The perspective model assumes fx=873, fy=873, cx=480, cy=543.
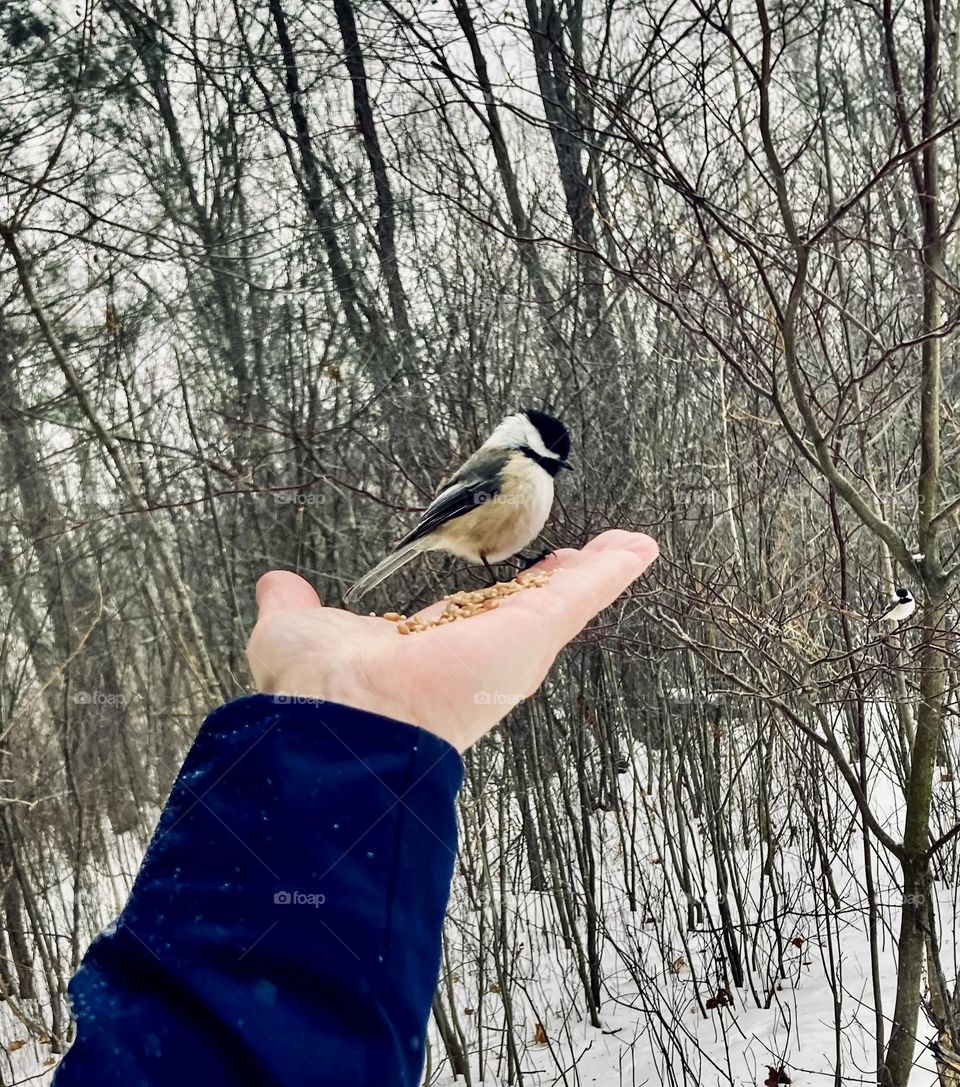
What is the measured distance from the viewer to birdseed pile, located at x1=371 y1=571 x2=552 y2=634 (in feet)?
5.82

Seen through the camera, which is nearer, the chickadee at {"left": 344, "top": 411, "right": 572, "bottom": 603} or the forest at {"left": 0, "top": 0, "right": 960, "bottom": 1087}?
the chickadee at {"left": 344, "top": 411, "right": 572, "bottom": 603}

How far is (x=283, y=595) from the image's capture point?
1744 millimetres

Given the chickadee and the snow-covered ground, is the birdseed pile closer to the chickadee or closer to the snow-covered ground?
the chickadee

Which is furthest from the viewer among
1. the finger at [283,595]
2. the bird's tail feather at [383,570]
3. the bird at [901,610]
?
the bird at [901,610]

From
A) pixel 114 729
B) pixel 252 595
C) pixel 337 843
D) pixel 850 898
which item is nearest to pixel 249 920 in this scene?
pixel 337 843

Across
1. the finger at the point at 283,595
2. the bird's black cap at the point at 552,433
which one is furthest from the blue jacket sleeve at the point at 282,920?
the bird's black cap at the point at 552,433

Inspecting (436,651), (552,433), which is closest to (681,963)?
(552,433)

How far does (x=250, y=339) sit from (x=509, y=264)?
54.4 inches

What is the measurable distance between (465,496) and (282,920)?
1.77m

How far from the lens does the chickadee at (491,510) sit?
2.38 meters

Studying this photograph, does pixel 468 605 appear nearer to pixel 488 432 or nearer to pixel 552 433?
pixel 552 433

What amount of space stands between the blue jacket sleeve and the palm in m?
0.21

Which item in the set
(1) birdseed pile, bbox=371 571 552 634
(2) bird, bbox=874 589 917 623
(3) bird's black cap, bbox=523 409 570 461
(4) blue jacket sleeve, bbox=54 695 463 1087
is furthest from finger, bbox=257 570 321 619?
(2) bird, bbox=874 589 917 623

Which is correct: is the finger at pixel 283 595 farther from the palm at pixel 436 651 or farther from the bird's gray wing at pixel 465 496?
the bird's gray wing at pixel 465 496
